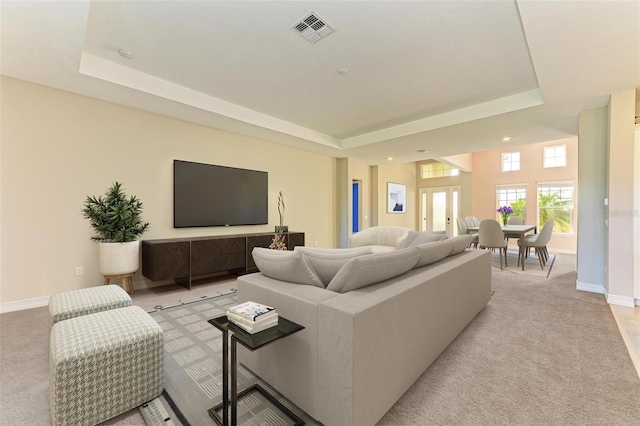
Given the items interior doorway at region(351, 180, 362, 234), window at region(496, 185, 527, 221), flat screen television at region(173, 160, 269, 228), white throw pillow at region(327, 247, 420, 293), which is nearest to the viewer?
white throw pillow at region(327, 247, 420, 293)

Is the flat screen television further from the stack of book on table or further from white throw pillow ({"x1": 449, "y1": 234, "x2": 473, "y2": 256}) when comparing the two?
white throw pillow ({"x1": 449, "y1": 234, "x2": 473, "y2": 256})

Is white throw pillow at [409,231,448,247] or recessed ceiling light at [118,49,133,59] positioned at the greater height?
recessed ceiling light at [118,49,133,59]

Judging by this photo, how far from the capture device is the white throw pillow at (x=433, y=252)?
2229mm

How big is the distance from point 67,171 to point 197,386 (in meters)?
3.27

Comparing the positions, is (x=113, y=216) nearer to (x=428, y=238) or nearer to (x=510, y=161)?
(x=428, y=238)

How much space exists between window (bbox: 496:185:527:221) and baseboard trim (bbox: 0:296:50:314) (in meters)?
10.5

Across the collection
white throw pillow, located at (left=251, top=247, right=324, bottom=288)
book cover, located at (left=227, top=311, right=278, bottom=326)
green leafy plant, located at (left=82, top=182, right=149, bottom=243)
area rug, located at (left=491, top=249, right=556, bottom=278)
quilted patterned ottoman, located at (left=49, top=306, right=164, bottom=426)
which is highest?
green leafy plant, located at (left=82, top=182, right=149, bottom=243)

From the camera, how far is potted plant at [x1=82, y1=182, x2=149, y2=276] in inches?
132

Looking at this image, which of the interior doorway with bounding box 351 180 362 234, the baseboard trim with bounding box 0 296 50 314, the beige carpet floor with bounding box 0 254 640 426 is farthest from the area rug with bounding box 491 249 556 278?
the baseboard trim with bounding box 0 296 50 314

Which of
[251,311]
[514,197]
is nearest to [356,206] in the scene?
[514,197]

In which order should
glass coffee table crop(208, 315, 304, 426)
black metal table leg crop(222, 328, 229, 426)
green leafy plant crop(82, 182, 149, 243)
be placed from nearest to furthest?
glass coffee table crop(208, 315, 304, 426) < black metal table leg crop(222, 328, 229, 426) < green leafy plant crop(82, 182, 149, 243)

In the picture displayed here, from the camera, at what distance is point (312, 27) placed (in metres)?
2.44

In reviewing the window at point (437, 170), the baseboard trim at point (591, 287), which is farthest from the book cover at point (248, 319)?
the window at point (437, 170)

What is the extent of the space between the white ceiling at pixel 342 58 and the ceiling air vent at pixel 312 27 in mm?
62
